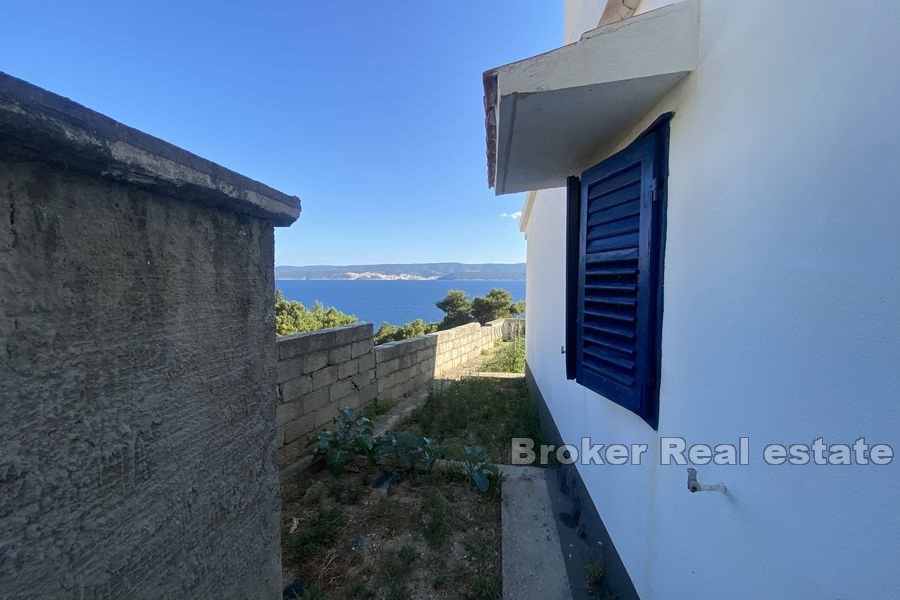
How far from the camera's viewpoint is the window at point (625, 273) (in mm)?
1735

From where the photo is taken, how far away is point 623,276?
79.6 inches

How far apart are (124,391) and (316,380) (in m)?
3.10

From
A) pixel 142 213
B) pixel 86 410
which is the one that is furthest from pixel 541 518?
pixel 142 213

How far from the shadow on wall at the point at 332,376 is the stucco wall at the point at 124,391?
5.93ft

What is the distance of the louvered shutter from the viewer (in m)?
1.75

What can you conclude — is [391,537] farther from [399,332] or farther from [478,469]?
[399,332]

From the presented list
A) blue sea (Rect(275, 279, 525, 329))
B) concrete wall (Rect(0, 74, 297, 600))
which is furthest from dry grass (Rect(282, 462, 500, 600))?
blue sea (Rect(275, 279, 525, 329))

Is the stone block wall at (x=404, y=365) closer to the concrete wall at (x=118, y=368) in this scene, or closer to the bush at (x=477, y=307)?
the concrete wall at (x=118, y=368)

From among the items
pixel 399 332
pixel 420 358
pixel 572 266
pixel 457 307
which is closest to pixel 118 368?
pixel 572 266

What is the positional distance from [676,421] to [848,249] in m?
1.00

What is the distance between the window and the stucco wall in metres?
1.74

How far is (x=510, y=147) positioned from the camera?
85.7 inches

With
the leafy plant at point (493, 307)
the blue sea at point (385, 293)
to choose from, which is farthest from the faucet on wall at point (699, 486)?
the blue sea at point (385, 293)

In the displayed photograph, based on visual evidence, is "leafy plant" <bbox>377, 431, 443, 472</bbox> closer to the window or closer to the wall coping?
the window
